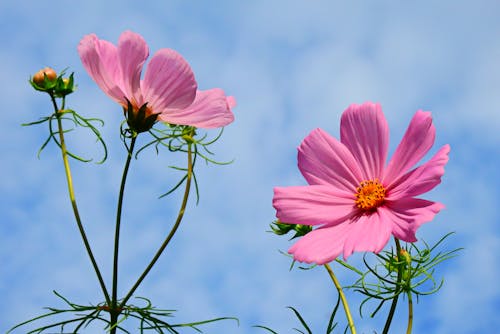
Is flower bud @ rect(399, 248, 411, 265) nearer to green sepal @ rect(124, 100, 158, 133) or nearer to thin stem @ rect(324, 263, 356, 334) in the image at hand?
thin stem @ rect(324, 263, 356, 334)

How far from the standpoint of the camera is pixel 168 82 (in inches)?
47.3

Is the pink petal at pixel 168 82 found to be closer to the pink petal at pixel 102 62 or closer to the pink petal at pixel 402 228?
the pink petal at pixel 102 62

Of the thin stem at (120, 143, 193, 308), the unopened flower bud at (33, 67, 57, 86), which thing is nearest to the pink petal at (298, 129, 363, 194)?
the thin stem at (120, 143, 193, 308)

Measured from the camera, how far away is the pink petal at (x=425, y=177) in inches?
41.6

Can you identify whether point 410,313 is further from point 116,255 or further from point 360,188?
point 116,255

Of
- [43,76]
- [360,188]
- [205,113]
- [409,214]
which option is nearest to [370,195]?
[360,188]

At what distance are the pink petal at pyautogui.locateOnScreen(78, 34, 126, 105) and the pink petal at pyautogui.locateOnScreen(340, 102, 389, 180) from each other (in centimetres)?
41

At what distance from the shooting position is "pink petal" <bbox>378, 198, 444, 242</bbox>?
103 centimetres

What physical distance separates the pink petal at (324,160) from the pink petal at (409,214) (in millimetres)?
132

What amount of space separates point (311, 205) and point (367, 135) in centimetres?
17

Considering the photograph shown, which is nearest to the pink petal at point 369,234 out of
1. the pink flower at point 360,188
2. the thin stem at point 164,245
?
the pink flower at point 360,188

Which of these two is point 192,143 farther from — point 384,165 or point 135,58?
point 384,165

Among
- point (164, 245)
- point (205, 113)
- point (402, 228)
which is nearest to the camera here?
point (402, 228)

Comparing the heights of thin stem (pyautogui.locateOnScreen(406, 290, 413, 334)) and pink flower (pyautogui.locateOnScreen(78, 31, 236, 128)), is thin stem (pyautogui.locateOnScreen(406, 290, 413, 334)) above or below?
below
